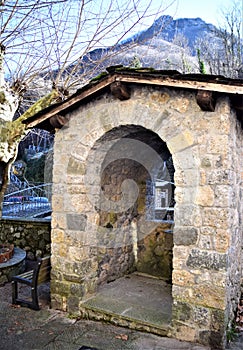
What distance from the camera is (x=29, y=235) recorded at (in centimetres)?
687

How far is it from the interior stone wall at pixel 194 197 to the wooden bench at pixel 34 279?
0.47 m

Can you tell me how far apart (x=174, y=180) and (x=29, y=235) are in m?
4.43

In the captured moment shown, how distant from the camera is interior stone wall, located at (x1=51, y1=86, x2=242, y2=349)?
3324 millimetres

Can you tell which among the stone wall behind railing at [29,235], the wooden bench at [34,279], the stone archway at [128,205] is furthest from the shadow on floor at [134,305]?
the stone wall behind railing at [29,235]

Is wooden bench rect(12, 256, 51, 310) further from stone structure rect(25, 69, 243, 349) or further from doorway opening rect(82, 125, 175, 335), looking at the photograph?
doorway opening rect(82, 125, 175, 335)

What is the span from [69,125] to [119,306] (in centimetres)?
265

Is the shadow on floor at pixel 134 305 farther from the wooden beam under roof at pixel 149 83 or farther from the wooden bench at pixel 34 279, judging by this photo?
the wooden beam under roof at pixel 149 83

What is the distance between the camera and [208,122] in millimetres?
3420

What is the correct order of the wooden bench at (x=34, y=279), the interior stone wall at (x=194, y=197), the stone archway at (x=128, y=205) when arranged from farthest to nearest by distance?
the stone archway at (x=128, y=205) < the wooden bench at (x=34, y=279) < the interior stone wall at (x=194, y=197)

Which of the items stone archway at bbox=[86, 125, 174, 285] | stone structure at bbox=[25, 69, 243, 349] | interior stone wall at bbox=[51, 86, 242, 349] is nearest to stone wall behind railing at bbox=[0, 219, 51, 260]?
stone archway at bbox=[86, 125, 174, 285]

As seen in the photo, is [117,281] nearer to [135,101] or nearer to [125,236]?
[125,236]

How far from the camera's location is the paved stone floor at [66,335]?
3.40m

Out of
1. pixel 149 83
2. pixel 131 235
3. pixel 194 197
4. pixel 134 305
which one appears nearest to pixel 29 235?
pixel 131 235

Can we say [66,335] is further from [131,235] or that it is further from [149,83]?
[149,83]
